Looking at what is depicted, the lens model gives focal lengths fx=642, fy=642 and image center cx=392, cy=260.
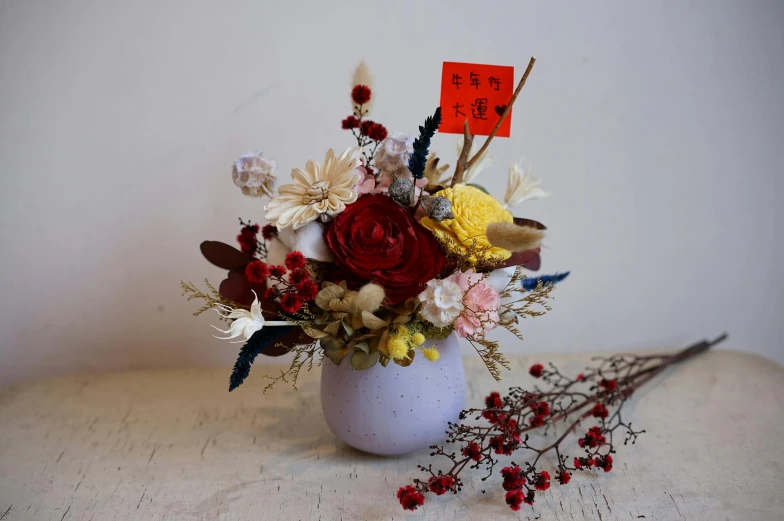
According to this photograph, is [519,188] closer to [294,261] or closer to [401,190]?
[401,190]

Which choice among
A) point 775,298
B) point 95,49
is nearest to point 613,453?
point 775,298

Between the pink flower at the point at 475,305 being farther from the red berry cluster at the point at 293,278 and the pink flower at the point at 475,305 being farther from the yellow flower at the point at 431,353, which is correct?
the red berry cluster at the point at 293,278

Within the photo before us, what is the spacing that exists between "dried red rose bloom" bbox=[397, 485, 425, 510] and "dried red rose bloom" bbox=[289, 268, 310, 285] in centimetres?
28

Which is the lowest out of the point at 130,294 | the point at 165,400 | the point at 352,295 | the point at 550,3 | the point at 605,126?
the point at 165,400

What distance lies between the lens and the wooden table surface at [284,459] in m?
0.82

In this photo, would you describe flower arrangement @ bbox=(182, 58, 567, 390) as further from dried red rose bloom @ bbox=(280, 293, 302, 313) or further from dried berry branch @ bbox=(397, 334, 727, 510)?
dried berry branch @ bbox=(397, 334, 727, 510)

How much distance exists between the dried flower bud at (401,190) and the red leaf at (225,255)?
24 cm

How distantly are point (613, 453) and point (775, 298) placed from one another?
32.1 inches

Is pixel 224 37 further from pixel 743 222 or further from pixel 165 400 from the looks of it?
pixel 743 222

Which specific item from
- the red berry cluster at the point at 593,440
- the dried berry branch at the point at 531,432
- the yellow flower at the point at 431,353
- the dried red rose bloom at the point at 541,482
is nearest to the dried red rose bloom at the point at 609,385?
the dried berry branch at the point at 531,432

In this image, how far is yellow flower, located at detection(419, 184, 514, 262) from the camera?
0.79 m

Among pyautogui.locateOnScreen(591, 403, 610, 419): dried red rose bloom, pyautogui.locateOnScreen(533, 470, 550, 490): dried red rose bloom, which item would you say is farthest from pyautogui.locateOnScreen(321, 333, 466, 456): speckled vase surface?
pyautogui.locateOnScreen(591, 403, 610, 419): dried red rose bloom

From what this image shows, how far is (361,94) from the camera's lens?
86 centimetres

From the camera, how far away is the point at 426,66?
1.24 meters
